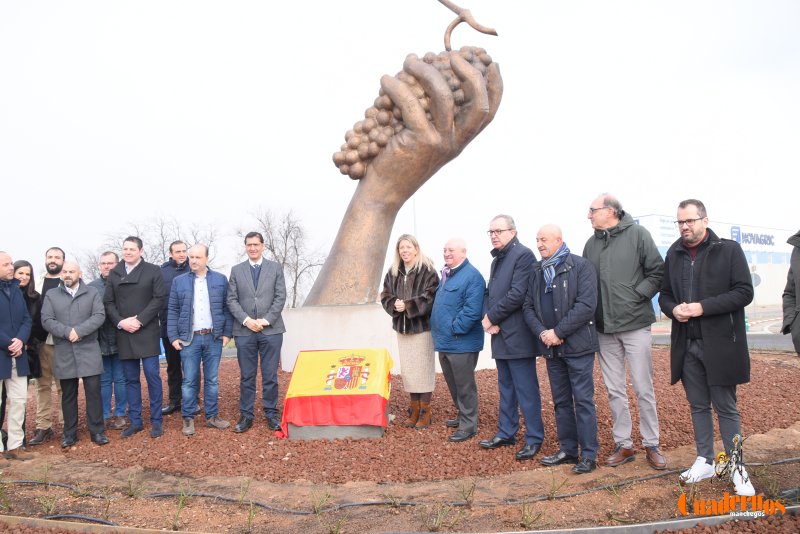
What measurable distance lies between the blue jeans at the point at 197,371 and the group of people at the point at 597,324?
6.10 ft

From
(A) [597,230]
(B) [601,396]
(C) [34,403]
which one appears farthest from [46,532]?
(C) [34,403]

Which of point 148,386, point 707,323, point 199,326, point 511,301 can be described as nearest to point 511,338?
point 511,301

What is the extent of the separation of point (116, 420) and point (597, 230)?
495cm

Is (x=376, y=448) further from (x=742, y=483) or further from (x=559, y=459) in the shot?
(x=742, y=483)

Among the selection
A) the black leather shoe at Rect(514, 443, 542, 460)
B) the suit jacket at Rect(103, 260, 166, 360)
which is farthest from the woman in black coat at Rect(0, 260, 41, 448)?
the black leather shoe at Rect(514, 443, 542, 460)

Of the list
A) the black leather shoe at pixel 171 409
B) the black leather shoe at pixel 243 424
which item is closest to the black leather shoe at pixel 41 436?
the black leather shoe at pixel 171 409

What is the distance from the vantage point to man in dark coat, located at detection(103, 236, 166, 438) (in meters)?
5.50

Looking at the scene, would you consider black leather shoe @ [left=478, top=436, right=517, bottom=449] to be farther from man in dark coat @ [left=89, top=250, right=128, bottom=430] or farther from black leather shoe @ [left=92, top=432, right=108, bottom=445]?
man in dark coat @ [left=89, top=250, right=128, bottom=430]

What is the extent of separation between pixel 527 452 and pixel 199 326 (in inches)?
124

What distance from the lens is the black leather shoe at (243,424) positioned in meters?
5.46

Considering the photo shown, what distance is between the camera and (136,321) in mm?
5500

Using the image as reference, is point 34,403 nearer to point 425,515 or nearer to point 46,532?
point 46,532

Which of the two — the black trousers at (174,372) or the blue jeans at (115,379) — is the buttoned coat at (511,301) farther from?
the blue jeans at (115,379)

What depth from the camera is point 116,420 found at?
6.10 meters
